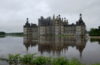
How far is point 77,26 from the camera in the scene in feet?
304

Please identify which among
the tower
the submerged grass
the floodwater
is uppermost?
the tower

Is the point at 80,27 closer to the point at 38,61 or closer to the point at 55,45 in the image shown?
the point at 55,45

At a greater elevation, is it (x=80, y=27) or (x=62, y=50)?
(x=80, y=27)

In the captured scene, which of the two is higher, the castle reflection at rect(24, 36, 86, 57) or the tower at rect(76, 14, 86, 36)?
the tower at rect(76, 14, 86, 36)

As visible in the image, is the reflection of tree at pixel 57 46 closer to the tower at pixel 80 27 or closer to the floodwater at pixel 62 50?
the floodwater at pixel 62 50

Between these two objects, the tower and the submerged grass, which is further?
the tower

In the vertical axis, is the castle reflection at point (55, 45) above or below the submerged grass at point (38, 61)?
below

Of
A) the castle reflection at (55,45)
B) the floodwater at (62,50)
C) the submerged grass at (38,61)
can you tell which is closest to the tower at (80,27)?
the castle reflection at (55,45)

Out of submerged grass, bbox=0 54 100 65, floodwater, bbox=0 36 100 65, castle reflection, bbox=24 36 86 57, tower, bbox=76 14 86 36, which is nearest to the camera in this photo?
submerged grass, bbox=0 54 100 65

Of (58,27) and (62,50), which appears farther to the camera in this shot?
(58,27)

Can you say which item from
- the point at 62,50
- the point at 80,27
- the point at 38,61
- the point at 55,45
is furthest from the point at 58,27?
the point at 38,61

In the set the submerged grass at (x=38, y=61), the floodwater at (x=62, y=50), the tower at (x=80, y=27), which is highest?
the tower at (x=80, y=27)

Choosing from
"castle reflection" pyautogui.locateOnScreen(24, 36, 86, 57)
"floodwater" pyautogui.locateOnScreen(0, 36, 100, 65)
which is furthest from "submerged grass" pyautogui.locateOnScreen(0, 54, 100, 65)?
"castle reflection" pyautogui.locateOnScreen(24, 36, 86, 57)

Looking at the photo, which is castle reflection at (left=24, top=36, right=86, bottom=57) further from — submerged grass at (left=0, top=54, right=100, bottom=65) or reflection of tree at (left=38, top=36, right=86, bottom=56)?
submerged grass at (left=0, top=54, right=100, bottom=65)
